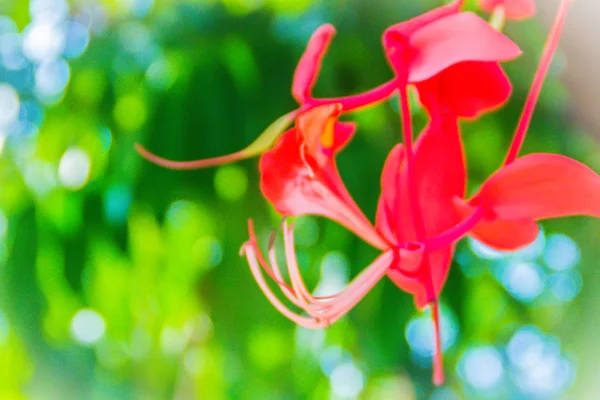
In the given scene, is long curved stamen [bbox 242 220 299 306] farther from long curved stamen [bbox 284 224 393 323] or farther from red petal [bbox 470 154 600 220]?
red petal [bbox 470 154 600 220]

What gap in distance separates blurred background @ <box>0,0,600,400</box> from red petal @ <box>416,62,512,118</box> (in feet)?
0.23

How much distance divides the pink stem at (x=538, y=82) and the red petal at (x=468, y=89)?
2cm

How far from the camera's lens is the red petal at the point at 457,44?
34cm

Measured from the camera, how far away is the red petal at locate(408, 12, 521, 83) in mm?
342

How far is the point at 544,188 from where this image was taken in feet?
1.12

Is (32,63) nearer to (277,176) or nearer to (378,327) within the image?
(277,176)

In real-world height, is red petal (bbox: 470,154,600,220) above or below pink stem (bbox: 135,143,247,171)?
below

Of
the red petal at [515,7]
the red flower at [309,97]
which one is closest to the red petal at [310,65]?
the red flower at [309,97]

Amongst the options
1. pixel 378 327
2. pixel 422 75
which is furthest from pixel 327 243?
pixel 422 75

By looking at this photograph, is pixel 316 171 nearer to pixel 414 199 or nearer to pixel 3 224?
pixel 414 199

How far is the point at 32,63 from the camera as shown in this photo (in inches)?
21.7

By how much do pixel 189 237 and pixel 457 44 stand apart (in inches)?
11.8

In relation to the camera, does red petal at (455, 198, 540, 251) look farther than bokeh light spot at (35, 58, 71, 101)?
No

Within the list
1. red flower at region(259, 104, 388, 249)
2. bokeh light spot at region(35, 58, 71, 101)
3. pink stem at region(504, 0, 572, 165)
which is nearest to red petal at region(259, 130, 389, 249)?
red flower at region(259, 104, 388, 249)
